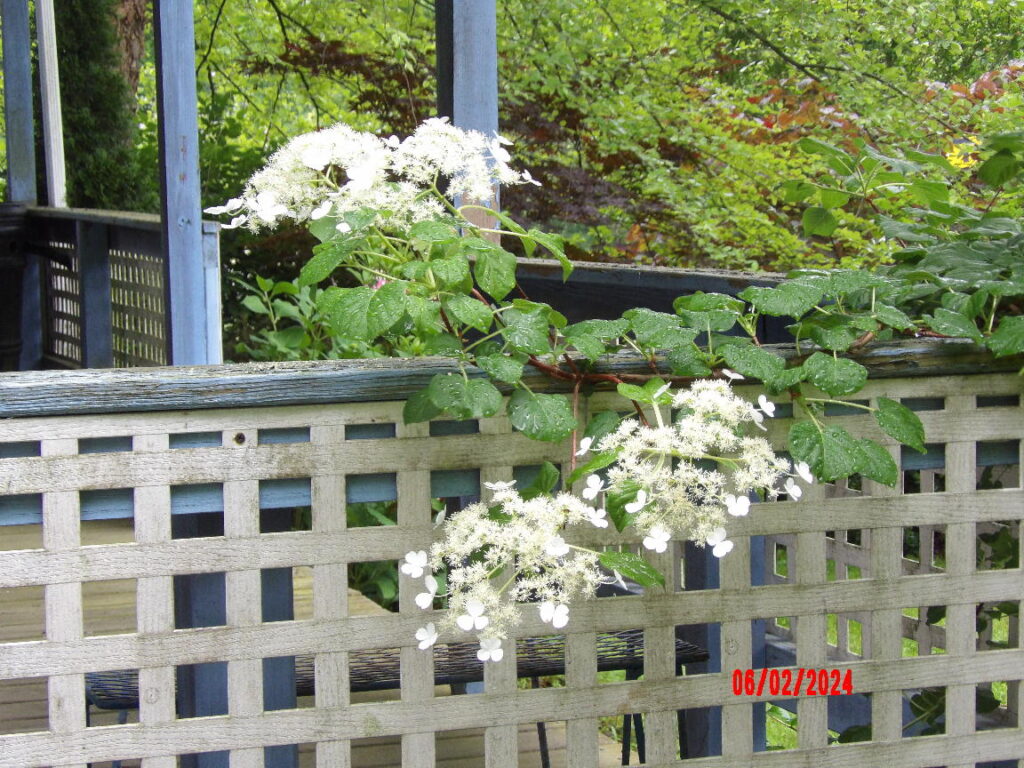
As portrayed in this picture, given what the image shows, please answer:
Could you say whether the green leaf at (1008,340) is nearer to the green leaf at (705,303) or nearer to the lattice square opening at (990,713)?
the green leaf at (705,303)

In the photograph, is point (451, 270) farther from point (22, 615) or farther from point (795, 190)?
point (22, 615)

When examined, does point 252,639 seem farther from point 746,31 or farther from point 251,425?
point 746,31

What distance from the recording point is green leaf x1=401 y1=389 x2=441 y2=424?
135cm

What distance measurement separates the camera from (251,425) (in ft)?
4.54

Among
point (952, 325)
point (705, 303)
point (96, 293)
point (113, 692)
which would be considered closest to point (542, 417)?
point (705, 303)

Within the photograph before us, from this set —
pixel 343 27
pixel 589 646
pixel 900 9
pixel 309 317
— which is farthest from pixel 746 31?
pixel 589 646

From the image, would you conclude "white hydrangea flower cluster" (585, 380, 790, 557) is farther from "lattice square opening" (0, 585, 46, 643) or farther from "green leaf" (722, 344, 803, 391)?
"lattice square opening" (0, 585, 46, 643)

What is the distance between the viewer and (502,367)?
131 cm

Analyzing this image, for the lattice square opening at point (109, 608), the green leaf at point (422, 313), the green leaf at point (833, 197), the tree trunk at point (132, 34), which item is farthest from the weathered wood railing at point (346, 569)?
the tree trunk at point (132, 34)

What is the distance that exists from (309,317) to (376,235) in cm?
277

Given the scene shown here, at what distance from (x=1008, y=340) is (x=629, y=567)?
593 millimetres

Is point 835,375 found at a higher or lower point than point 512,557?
higher

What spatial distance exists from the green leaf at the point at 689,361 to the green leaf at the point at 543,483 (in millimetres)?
218

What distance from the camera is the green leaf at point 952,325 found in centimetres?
146
